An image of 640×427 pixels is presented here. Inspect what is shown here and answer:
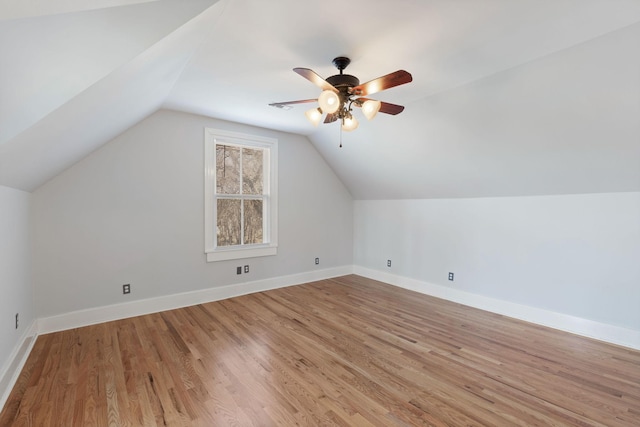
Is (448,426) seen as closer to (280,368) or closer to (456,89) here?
(280,368)

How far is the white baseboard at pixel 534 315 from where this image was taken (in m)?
2.86

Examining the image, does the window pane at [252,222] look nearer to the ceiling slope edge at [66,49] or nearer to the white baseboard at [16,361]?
the white baseboard at [16,361]

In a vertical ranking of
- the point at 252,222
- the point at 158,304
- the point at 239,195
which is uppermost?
the point at 239,195

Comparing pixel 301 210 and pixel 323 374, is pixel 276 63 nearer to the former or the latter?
pixel 323 374

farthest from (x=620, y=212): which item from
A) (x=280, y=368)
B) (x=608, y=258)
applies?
(x=280, y=368)

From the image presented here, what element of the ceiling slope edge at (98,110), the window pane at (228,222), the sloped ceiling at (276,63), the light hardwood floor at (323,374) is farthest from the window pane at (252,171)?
the light hardwood floor at (323,374)

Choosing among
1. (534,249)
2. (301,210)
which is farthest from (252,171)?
(534,249)

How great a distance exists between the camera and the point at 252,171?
15.1ft

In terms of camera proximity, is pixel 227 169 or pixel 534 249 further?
pixel 227 169

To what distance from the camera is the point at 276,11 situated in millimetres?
1831

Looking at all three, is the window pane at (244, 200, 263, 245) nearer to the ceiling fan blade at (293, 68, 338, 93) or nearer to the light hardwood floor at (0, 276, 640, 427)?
the light hardwood floor at (0, 276, 640, 427)

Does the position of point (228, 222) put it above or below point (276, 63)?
below

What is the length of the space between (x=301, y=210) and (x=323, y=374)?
304 cm

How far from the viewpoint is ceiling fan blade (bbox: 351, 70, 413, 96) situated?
194cm
